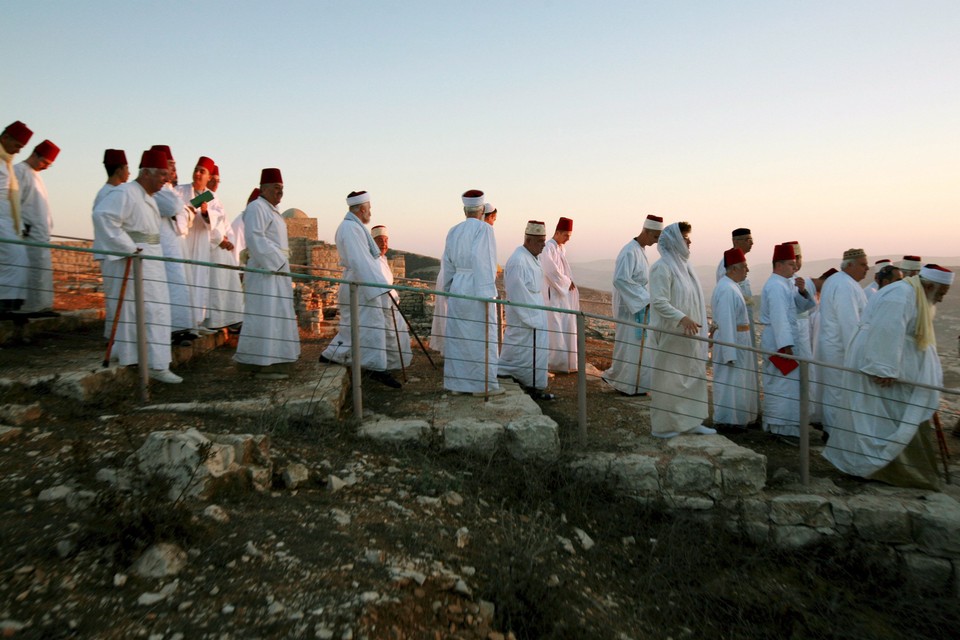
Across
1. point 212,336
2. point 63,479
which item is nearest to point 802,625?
point 63,479

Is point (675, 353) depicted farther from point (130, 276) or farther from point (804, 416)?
point (130, 276)

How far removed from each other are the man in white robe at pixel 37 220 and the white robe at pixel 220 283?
1.46m

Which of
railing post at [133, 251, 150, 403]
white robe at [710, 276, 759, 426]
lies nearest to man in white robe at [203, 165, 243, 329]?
railing post at [133, 251, 150, 403]

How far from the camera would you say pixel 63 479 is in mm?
3371

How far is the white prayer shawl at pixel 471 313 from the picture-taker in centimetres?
590

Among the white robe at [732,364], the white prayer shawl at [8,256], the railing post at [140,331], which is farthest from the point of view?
the white robe at [732,364]

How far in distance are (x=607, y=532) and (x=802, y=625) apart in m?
1.20

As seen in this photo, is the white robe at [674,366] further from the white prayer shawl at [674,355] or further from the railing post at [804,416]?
the railing post at [804,416]

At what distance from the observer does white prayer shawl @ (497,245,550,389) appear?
22.0 ft

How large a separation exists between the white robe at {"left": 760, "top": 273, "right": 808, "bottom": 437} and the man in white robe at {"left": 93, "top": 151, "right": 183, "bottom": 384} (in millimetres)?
5094

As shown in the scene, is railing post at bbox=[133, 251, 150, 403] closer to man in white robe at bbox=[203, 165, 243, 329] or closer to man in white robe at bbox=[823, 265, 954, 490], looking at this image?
man in white robe at bbox=[203, 165, 243, 329]

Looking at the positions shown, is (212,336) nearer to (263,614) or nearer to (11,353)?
(11,353)

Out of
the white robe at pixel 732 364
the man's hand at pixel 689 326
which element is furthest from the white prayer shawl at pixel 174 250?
the white robe at pixel 732 364

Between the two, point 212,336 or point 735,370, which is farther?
point 212,336
